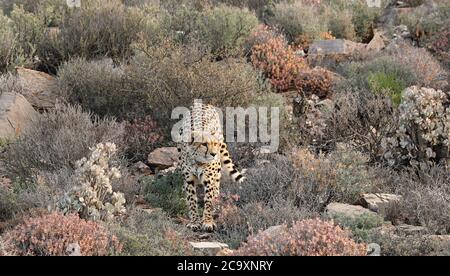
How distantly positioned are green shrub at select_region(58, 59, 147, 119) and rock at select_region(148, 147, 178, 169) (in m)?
1.32

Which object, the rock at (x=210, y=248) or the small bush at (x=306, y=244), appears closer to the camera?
the small bush at (x=306, y=244)

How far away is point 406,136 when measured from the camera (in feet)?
32.0

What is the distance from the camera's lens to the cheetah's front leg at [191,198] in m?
8.48

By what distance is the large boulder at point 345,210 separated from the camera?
7984mm

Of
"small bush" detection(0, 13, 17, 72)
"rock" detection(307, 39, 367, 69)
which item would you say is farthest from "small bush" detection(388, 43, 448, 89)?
"small bush" detection(0, 13, 17, 72)

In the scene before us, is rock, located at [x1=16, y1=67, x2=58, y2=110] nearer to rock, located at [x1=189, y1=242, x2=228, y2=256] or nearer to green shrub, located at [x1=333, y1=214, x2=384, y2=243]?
rock, located at [x1=189, y1=242, x2=228, y2=256]

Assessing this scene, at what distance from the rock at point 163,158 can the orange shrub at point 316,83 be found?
3.75 meters

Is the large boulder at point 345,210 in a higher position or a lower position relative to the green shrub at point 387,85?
lower

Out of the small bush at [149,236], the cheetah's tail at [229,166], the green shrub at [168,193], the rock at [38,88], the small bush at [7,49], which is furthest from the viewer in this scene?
the small bush at [7,49]

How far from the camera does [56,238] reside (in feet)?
21.2

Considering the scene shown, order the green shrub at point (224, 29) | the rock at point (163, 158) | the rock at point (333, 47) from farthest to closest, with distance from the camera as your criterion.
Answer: the rock at point (333, 47)
the green shrub at point (224, 29)
the rock at point (163, 158)

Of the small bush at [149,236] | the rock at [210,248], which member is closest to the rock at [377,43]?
the small bush at [149,236]

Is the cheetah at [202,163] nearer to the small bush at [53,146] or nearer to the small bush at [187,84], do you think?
the small bush at [53,146]

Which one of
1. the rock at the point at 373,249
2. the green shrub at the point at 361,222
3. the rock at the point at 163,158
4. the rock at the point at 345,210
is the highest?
the rock at the point at 373,249
